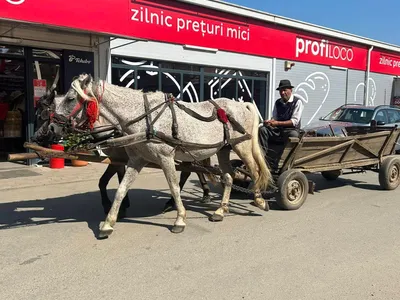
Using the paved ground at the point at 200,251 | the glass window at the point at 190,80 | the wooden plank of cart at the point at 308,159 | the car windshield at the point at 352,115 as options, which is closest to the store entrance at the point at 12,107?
the glass window at the point at 190,80

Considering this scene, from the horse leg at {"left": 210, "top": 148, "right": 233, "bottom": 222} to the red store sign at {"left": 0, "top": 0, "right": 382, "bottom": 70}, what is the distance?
213 inches

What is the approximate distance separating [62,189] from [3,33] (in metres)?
4.21

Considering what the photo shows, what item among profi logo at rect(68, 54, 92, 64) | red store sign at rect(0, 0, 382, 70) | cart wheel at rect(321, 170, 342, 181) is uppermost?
red store sign at rect(0, 0, 382, 70)

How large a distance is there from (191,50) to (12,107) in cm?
564

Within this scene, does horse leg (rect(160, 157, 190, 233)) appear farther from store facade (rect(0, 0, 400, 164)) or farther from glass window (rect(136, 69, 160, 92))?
glass window (rect(136, 69, 160, 92))

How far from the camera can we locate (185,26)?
40.7 feet

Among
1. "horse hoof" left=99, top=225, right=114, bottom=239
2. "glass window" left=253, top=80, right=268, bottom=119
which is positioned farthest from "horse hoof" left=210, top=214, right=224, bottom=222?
"glass window" left=253, top=80, right=268, bottom=119

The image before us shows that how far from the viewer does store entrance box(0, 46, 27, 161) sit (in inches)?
407

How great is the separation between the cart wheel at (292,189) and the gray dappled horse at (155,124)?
34.8 inches

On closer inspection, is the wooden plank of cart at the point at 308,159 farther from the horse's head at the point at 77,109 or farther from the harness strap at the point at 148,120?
the horse's head at the point at 77,109

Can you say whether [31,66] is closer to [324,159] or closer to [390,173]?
[324,159]

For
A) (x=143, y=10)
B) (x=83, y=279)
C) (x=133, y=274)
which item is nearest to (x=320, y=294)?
(x=133, y=274)

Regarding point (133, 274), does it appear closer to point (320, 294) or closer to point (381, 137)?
point (320, 294)

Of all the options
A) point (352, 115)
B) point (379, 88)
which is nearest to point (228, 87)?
point (352, 115)
